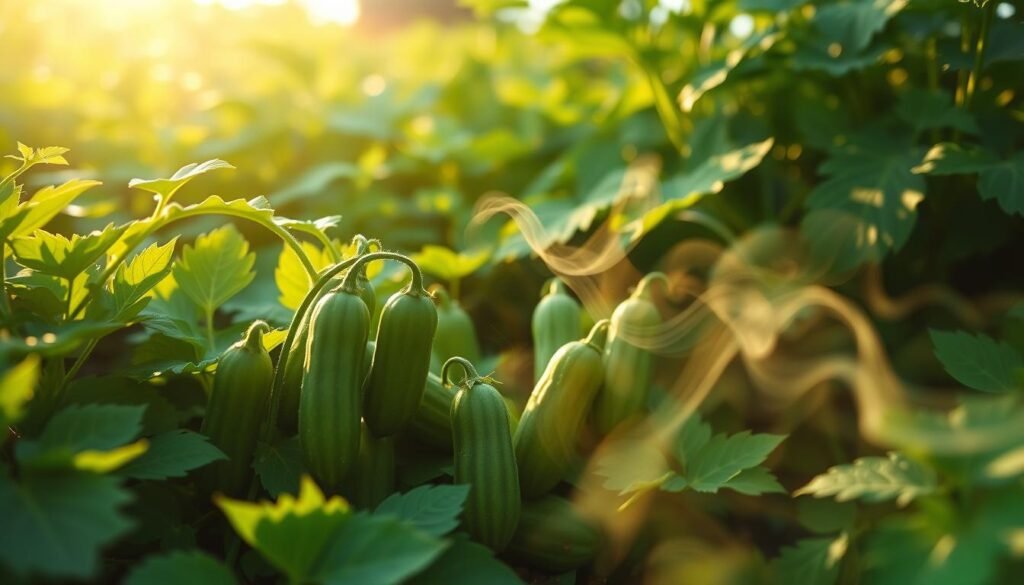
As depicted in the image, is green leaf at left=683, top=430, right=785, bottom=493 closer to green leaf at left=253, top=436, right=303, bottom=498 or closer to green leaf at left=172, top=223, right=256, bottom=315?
green leaf at left=253, top=436, right=303, bottom=498

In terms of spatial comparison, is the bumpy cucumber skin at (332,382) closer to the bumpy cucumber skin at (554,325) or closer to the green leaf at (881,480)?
the bumpy cucumber skin at (554,325)

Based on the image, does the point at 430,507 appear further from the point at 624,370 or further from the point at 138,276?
the point at 138,276

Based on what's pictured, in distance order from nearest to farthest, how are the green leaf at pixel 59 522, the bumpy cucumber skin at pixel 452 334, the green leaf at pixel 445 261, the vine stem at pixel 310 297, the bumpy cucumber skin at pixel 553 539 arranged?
the green leaf at pixel 59 522
the vine stem at pixel 310 297
the bumpy cucumber skin at pixel 553 539
the bumpy cucumber skin at pixel 452 334
the green leaf at pixel 445 261

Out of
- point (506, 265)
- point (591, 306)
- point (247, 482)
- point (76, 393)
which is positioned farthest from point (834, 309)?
point (76, 393)

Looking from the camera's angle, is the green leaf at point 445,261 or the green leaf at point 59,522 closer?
the green leaf at point 59,522

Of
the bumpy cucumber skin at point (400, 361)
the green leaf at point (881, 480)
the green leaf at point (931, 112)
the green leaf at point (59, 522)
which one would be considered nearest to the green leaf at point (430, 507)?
the bumpy cucumber skin at point (400, 361)

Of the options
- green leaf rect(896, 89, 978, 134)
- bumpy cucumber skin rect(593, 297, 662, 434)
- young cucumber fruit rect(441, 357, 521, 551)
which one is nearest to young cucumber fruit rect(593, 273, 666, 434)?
bumpy cucumber skin rect(593, 297, 662, 434)

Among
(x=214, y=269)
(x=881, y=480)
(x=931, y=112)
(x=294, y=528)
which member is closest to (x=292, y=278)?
(x=214, y=269)
